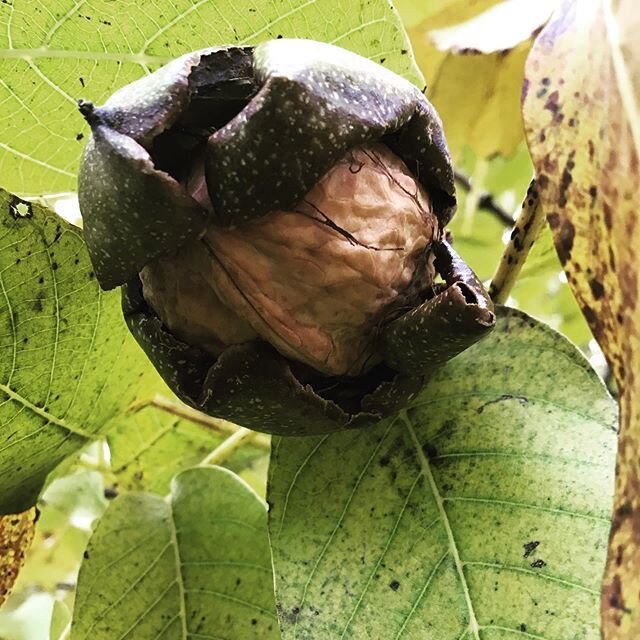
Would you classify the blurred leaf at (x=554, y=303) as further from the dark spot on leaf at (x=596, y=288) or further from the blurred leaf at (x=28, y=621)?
the blurred leaf at (x=28, y=621)

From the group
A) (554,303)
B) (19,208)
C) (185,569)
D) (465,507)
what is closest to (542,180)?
(465,507)

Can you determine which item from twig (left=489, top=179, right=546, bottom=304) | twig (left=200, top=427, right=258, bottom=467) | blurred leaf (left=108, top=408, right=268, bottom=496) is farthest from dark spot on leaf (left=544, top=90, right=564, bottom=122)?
blurred leaf (left=108, top=408, right=268, bottom=496)

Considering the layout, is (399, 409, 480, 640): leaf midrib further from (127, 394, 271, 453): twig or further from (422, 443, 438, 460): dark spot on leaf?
(127, 394, 271, 453): twig

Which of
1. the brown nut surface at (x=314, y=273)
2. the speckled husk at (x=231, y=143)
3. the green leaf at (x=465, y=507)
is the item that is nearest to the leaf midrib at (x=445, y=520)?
the green leaf at (x=465, y=507)

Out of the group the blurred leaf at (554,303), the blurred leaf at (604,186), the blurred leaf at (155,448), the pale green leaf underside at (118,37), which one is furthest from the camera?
the blurred leaf at (554,303)

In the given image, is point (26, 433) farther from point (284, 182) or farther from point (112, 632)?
point (284, 182)
